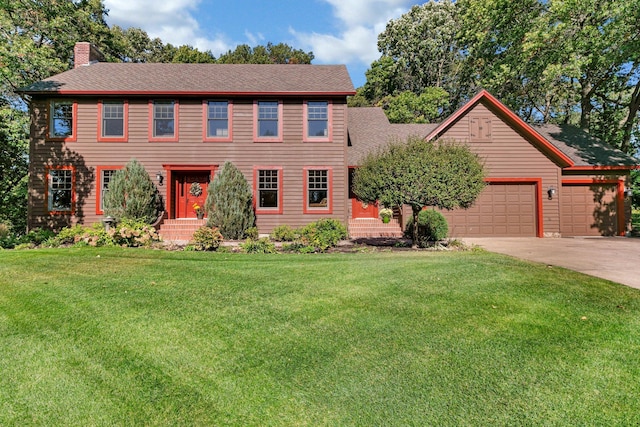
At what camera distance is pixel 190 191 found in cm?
1413

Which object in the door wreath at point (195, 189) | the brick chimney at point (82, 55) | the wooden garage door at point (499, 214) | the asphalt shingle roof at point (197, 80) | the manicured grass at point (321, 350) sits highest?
the brick chimney at point (82, 55)

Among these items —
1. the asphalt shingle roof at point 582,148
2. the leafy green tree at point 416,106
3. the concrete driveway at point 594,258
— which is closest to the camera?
the concrete driveway at point 594,258

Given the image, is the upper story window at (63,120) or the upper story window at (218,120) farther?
the upper story window at (218,120)

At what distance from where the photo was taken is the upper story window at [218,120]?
1388 centimetres

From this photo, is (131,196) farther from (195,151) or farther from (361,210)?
(361,210)

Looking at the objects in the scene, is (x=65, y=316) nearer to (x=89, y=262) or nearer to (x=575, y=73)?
(x=89, y=262)

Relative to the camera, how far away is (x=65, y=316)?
4.16 m

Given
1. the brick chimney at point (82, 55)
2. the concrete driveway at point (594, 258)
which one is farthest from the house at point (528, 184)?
the brick chimney at point (82, 55)

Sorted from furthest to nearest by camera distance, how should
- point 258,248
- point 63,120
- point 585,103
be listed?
point 585,103
point 63,120
point 258,248

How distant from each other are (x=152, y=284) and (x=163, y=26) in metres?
30.3

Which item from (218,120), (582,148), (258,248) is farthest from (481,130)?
(218,120)

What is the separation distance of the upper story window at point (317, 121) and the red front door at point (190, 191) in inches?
180

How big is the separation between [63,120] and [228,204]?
8.01 metres

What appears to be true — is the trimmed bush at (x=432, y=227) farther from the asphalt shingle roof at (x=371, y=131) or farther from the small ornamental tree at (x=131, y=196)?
the small ornamental tree at (x=131, y=196)
